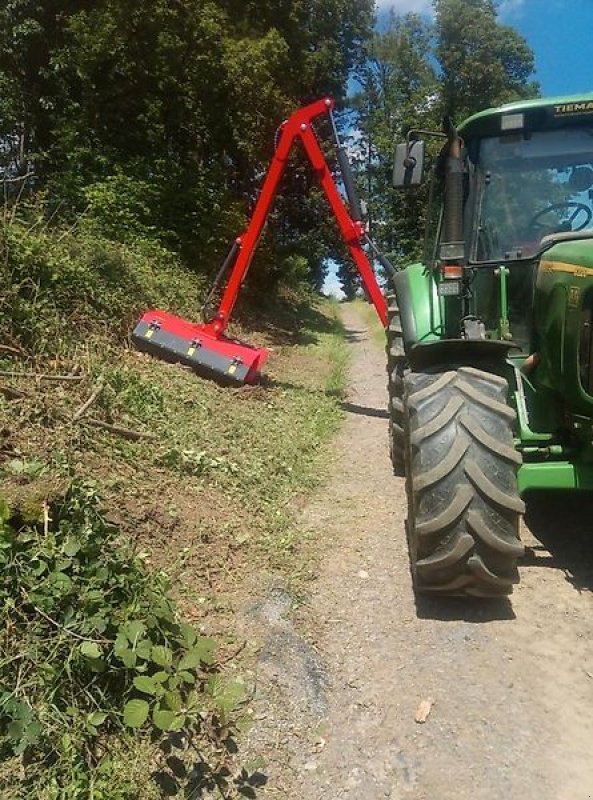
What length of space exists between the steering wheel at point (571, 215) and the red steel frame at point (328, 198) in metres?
3.25

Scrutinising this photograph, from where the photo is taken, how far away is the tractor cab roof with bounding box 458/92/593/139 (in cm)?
444

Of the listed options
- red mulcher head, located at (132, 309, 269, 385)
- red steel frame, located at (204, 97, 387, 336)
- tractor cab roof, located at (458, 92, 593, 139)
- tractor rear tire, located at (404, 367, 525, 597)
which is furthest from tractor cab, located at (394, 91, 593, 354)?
red mulcher head, located at (132, 309, 269, 385)

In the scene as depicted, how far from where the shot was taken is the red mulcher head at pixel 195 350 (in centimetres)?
771

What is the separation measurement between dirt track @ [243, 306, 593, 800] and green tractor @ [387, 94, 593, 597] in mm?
277

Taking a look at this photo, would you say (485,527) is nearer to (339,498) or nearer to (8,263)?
(339,498)

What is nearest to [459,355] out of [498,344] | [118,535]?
[498,344]

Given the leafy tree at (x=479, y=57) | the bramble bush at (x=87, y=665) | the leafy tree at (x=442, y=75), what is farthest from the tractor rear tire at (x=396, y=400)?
the leafy tree at (x=479, y=57)

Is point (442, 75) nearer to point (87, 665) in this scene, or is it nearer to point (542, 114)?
point (542, 114)

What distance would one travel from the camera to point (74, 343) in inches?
234

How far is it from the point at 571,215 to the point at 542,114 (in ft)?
2.05

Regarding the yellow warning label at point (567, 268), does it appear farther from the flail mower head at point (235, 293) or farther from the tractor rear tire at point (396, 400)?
the flail mower head at point (235, 293)

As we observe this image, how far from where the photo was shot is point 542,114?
4484 millimetres

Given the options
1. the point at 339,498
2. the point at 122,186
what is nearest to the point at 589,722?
the point at 339,498

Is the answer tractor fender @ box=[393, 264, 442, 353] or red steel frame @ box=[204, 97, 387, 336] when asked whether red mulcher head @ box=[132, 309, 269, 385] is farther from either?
tractor fender @ box=[393, 264, 442, 353]
